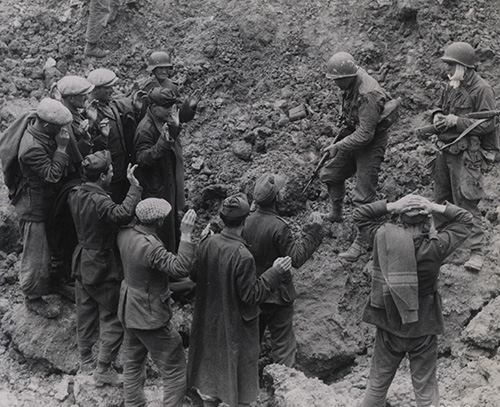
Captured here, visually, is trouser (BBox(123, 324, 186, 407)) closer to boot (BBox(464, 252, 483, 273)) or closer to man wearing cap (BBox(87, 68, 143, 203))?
man wearing cap (BBox(87, 68, 143, 203))

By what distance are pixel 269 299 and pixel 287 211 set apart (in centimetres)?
206

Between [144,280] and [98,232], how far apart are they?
2.63 feet

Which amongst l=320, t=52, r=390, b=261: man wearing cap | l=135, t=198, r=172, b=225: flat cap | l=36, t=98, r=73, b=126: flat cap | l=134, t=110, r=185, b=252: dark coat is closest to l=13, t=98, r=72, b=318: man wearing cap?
l=36, t=98, r=73, b=126: flat cap

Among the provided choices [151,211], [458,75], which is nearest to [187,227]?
[151,211]

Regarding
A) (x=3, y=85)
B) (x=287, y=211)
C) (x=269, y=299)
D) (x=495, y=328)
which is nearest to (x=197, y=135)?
(x=287, y=211)

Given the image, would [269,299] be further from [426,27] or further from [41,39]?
[41,39]

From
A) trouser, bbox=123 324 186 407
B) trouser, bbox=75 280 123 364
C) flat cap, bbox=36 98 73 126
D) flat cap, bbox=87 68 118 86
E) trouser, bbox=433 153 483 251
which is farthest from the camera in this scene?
trouser, bbox=433 153 483 251

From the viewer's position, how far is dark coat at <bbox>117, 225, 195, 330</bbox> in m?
6.14

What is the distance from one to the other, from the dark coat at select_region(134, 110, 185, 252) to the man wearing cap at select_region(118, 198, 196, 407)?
1.26 meters

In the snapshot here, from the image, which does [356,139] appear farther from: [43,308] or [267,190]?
[43,308]

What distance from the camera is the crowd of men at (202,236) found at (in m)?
6.01

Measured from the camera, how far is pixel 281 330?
700 cm

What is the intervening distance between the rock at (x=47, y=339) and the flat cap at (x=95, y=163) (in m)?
1.83

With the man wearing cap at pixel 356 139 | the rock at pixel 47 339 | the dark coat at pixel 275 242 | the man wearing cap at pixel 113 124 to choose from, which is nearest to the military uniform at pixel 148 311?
the dark coat at pixel 275 242
